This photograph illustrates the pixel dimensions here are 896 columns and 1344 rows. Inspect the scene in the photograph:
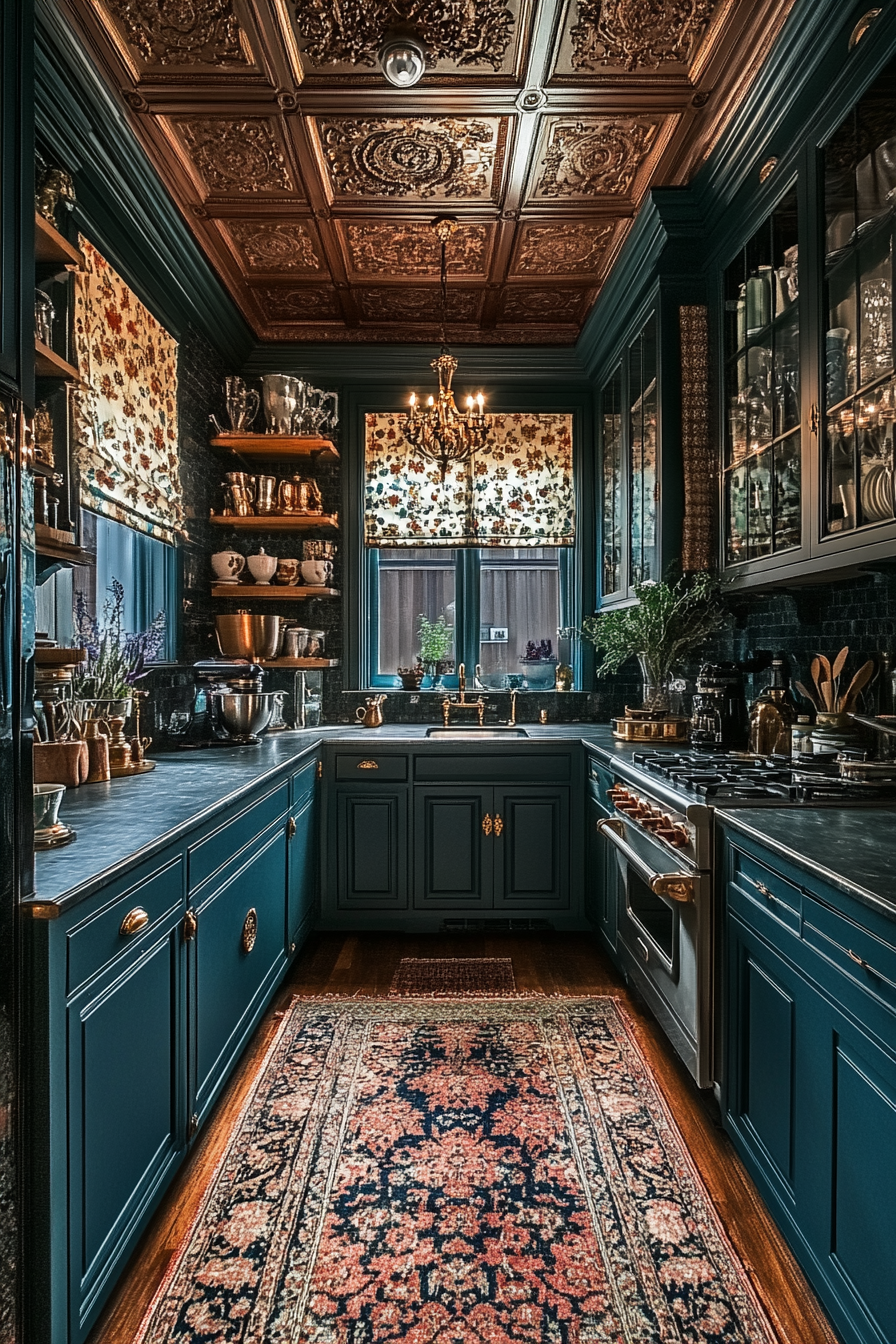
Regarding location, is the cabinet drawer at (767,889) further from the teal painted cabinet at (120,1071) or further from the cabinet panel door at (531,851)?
the cabinet panel door at (531,851)

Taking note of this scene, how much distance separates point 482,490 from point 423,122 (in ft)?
7.00

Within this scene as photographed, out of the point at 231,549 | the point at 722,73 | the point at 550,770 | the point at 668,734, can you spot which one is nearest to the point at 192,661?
the point at 231,549

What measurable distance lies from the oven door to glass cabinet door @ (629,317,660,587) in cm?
121

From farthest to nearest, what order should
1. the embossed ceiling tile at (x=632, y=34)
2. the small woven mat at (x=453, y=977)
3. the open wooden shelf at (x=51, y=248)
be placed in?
the small woven mat at (x=453, y=977), the embossed ceiling tile at (x=632, y=34), the open wooden shelf at (x=51, y=248)

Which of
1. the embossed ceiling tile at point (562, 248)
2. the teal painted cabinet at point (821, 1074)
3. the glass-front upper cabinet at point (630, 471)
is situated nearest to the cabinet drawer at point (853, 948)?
the teal painted cabinet at point (821, 1074)

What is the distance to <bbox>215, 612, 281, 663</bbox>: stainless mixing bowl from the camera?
3959mm

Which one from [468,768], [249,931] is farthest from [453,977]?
[249,931]

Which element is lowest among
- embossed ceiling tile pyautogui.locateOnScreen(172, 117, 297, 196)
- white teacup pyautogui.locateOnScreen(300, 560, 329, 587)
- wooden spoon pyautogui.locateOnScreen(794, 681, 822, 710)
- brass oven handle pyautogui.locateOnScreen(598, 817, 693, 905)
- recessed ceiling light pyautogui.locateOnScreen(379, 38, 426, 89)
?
brass oven handle pyautogui.locateOnScreen(598, 817, 693, 905)

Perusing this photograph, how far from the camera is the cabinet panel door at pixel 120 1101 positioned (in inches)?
54.4

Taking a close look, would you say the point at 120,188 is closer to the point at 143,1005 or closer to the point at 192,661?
the point at 192,661

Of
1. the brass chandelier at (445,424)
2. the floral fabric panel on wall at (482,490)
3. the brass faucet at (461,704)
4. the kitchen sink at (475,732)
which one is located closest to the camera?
the brass chandelier at (445,424)

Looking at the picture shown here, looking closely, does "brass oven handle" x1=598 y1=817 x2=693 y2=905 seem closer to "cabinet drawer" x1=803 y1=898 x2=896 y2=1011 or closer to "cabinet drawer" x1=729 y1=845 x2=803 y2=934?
"cabinet drawer" x1=729 y1=845 x2=803 y2=934

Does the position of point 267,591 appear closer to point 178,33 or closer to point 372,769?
point 372,769

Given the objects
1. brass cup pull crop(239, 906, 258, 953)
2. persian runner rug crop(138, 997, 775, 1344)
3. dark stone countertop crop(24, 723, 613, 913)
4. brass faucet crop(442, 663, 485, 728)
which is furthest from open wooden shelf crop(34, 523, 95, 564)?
brass faucet crop(442, 663, 485, 728)
